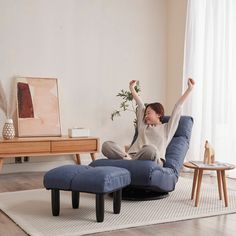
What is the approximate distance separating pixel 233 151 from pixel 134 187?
176 cm

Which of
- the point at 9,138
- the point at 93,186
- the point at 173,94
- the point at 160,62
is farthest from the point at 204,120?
the point at 93,186

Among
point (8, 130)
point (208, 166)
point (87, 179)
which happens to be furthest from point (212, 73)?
point (87, 179)

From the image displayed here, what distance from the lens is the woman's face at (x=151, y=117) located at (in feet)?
12.8

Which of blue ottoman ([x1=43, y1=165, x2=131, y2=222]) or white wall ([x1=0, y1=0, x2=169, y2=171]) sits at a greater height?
white wall ([x1=0, y1=0, x2=169, y2=171])

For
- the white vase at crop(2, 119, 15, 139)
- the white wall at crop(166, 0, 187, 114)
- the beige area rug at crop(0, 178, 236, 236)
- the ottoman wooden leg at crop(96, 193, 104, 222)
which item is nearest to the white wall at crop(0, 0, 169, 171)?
the white wall at crop(166, 0, 187, 114)

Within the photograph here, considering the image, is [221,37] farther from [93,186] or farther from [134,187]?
[93,186]

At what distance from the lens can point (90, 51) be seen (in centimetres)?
550

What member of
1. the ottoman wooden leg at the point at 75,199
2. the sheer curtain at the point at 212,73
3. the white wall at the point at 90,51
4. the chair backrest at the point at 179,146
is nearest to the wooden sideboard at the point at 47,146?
the white wall at the point at 90,51

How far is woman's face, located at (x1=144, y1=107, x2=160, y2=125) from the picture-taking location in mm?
3912

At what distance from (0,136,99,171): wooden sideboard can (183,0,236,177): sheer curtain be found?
53.3 inches

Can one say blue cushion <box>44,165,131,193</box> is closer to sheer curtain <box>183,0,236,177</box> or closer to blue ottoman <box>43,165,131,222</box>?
blue ottoman <box>43,165,131,222</box>

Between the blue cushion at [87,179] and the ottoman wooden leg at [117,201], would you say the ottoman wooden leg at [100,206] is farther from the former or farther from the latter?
the ottoman wooden leg at [117,201]

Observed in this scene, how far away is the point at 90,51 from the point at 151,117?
1.95m

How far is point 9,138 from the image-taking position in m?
4.61
